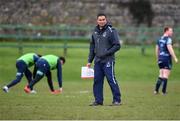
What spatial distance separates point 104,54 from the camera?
19.1 m

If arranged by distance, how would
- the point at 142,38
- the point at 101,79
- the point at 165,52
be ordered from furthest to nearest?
the point at 142,38 < the point at 165,52 < the point at 101,79

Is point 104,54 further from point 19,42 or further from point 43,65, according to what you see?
point 19,42

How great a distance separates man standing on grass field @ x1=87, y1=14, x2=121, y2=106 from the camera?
19109 mm

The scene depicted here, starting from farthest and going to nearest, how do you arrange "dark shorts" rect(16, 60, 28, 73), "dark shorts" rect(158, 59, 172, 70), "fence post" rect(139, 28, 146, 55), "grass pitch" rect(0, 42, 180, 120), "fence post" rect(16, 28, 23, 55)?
"fence post" rect(139, 28, 146, 55), "fence post" rect(16, 28, 23, 55), "dark shorts" rect(158, 59, 172, 70), "dark shorts" rect(16, 60, 28, 73), "grass pitch" rect(0, 42, 180, 120)

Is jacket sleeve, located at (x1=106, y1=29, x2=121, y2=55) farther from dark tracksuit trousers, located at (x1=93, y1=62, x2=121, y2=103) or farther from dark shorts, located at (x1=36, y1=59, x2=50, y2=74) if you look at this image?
dark shorts, located at (x1=36, y1=59, x2=50, y2=74)

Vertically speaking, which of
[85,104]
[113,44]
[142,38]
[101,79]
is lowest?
[142,38]

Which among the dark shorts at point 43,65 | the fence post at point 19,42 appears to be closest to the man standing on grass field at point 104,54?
the dark shorts at point 43,65

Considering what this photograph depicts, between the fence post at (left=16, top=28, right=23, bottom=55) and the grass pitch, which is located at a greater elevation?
the grass pitch

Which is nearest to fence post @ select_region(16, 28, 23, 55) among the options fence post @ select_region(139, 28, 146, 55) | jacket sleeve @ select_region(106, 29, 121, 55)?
fence post @ select_region(139, 28, 146, 55)

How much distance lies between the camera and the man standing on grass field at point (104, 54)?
62.7 ft

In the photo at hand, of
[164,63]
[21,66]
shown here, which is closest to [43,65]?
[21,66]

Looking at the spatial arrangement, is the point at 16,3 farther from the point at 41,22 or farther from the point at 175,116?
the point at 175,116

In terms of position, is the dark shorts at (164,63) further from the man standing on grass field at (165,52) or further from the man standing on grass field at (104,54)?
the man standing on grass field at (104,54)

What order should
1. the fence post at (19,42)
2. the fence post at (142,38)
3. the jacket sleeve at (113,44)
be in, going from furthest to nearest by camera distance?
the fence post at (142,38), the fence post at (19,42), the jacket sleeve at (113,44)
